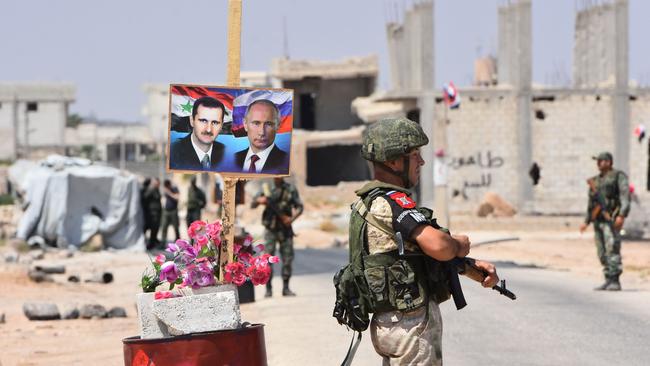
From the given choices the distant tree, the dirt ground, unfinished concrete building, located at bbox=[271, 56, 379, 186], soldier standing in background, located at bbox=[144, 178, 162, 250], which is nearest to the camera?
the dirt ground

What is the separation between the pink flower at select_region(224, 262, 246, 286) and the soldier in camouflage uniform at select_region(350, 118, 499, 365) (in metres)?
1.23

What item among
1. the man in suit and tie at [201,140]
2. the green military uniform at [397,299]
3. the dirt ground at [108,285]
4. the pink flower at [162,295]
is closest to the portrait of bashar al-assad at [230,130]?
the man in suit and tie at [201,140]

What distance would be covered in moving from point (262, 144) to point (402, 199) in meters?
1.82

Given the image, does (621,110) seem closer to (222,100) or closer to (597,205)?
(597,205)

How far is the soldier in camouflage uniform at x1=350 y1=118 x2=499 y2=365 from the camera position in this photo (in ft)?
18.1

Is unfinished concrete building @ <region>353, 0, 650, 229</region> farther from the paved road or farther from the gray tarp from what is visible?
the paved road

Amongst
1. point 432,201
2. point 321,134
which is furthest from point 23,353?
point 321,134

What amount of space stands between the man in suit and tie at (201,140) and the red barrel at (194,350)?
1214mm

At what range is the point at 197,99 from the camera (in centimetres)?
704

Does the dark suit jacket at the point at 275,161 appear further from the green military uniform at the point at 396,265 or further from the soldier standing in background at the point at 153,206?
the soldier standing in background at the point at 153,206

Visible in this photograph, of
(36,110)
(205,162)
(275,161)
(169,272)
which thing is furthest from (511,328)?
(36,110)

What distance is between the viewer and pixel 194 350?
240 inches

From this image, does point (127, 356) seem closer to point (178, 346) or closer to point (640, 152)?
point (178, 346)

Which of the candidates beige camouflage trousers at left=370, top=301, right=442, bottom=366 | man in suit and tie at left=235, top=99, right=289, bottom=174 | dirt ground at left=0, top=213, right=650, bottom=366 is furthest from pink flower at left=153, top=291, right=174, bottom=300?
dirt ground at left=0, top=213, right=650, bottom=366
